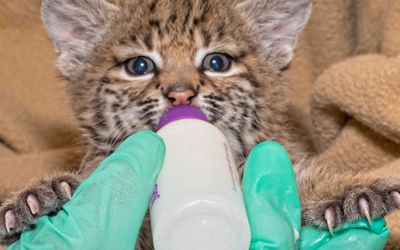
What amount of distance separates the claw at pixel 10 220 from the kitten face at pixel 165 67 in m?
0.53

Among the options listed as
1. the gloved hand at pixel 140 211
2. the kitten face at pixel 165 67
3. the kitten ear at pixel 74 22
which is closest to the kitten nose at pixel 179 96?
the kitten face at pixel 165 67

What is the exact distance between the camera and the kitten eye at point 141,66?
266 centimetres

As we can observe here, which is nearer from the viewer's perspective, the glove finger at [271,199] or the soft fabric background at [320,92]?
the glove finger at [271,199]

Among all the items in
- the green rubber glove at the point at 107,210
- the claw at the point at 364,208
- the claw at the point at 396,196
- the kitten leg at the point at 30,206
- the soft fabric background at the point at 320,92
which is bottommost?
the soft fabric background at the point at 320,92

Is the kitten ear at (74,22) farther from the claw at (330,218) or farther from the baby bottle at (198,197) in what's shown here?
the claw at (330,218)

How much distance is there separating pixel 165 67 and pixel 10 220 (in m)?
0.78

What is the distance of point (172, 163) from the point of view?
2131mm

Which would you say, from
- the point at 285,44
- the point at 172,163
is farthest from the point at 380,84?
the point at 172,163

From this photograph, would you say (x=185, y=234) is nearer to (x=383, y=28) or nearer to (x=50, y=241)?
(x=50, y=241)

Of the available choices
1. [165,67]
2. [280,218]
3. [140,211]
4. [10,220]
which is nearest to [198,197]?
[140,211]

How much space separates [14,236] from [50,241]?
0.67 ft

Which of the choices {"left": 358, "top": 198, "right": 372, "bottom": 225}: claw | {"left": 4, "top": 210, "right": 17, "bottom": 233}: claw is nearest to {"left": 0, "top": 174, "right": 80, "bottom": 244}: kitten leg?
{"left": 4, "top": 210, "right": 17, "bottom": 233}: claw

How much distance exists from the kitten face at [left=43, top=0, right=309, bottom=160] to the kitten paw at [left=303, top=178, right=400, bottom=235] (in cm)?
47

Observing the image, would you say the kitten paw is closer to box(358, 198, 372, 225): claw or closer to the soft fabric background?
box(358, 198, 372, 225): claw
